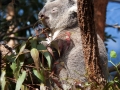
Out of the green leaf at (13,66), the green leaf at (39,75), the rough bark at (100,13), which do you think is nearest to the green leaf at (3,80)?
the green leaf at (13,66)

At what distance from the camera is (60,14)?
2762 mm

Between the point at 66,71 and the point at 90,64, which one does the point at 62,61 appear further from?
the point at 90,64

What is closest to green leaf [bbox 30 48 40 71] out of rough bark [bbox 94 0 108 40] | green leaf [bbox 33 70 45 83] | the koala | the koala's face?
green leaf [bbox 33 70 45 83]

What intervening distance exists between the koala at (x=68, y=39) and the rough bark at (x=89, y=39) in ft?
0.78

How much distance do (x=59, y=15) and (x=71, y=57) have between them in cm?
52

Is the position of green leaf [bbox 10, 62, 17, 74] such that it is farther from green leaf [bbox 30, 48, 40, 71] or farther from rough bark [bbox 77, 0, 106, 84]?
rough bark [bbox 77, 0, 106, 84]

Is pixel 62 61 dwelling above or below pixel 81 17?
below

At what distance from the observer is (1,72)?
2.05m

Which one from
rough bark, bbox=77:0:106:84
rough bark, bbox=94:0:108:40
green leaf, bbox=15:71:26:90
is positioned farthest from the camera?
rough bark, bbox=94:0:108:40

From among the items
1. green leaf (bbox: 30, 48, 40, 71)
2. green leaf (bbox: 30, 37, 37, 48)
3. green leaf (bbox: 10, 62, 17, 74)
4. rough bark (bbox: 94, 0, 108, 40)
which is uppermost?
green leaf (bbox: 30, 37, 37, 48)

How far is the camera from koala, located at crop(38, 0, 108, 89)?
2338 millimetres

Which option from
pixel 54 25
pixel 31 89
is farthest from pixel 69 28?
pixel 31 89

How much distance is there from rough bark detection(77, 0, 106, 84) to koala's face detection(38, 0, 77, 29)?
85cm

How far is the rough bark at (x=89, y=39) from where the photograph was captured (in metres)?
1.73
